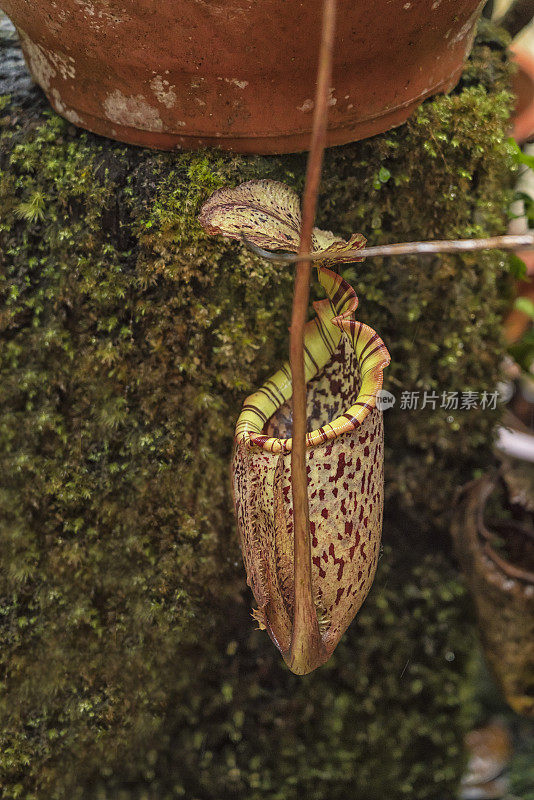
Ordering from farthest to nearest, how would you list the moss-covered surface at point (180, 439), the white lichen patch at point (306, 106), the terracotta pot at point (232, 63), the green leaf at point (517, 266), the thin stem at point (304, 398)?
the green leaf at point (517, 266) → the moss-covered surface at point (180, 439) → the white lichen patch at point (306, 106) → the terracotta pot at point (232, 63) → the thin stem at point (304, 398)

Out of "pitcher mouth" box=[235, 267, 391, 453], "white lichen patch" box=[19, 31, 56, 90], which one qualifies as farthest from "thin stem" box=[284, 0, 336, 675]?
"white lichen patch" box=[19, 31, 56, 90]

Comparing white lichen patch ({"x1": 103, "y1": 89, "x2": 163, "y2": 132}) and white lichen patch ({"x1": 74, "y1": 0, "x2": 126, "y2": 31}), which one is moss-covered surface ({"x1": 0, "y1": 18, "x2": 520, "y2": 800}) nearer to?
white lichen patch ({"x1": 103, "y1": 89, "x2": 163, "y2": 132})

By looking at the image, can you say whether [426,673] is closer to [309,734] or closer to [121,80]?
[309,734]

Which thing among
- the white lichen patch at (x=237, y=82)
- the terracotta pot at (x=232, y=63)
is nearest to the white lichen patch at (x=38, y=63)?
the terracotta pot at (x=232, y=63)

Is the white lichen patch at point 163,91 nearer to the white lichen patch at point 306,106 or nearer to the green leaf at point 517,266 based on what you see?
the white lichen patch at point 306,106

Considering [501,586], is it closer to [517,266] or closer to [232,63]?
[517,266]

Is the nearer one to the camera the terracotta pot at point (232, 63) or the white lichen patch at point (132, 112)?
the terracotta pot at point (232, 63)
